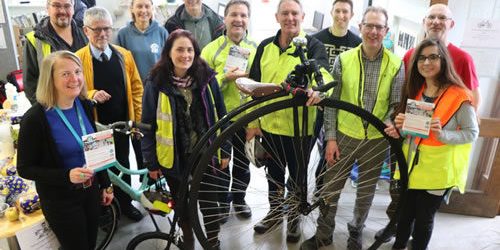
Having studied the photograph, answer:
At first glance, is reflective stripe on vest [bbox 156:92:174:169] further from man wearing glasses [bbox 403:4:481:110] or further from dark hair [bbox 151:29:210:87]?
man wearing glasses [bbox 403:4:481:110]

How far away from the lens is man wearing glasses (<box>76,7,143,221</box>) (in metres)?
2.08

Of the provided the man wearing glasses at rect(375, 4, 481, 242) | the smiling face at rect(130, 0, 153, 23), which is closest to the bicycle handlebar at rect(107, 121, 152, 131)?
the smiling face at rect(130, 0, 153, 23)

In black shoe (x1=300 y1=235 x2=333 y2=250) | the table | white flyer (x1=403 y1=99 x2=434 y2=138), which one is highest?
white flyer (x1=403 y1=99 x2=434 y2=138)

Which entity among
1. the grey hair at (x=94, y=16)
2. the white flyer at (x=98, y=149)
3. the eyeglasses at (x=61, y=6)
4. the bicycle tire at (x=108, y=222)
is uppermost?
the eyeglasses at (x=61, y=6)

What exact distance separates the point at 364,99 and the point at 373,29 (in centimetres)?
33

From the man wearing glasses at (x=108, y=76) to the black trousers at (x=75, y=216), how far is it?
597 mm

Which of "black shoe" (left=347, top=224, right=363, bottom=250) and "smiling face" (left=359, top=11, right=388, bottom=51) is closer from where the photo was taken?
"smiling face" (left=359, top=11, right=388, bottom=51)

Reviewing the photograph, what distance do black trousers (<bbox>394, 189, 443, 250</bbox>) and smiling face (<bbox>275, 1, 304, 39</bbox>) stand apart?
97cm

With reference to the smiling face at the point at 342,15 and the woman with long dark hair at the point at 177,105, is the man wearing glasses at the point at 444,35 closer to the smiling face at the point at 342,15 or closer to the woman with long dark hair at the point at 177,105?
the smiling face at the point at 342,15

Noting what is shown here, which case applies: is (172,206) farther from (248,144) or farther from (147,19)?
(147,19)

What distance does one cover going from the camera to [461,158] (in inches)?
71.4

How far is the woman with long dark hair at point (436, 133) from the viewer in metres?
1.70

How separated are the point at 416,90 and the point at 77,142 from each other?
150cm

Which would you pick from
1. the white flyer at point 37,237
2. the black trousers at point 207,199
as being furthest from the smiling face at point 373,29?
the white flyer at point 37,237
